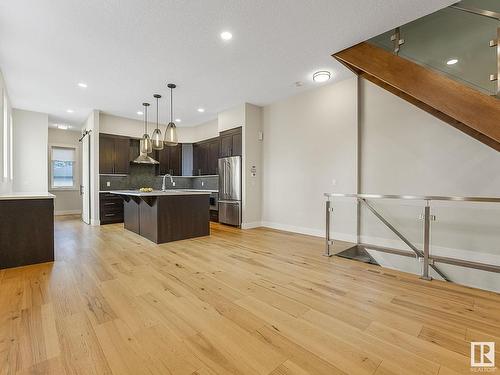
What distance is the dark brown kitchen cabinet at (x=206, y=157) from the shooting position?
724 cm

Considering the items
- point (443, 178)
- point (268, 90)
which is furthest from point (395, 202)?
point (268, 90)

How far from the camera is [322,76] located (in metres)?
4.37

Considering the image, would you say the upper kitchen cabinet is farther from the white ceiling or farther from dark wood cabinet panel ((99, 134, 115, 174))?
the white ceiling

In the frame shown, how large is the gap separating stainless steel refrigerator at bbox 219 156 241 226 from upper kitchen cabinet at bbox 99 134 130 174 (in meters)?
2.96

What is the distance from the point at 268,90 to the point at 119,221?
5.43 m

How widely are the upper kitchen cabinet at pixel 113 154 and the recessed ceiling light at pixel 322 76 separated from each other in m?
5.62

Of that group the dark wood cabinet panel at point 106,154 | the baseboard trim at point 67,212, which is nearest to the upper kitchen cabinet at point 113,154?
the dark wood cabinet panel at point 106,154

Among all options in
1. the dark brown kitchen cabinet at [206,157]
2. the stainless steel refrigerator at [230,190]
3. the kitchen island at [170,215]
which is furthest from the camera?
the dark brown kitchen cabinet at [206,157]

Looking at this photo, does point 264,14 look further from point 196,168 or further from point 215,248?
point 196,168

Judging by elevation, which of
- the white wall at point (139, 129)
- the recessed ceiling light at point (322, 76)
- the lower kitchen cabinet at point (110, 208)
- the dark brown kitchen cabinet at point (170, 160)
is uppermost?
the recessed ceiling light at point (322, 76)

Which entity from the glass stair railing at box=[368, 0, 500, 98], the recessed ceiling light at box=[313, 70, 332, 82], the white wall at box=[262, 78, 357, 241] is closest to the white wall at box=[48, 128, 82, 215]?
the white wall at box=[262, 78, 357, 241]

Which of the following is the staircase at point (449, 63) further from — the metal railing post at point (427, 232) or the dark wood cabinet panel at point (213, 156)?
the dark wood cabinet panel at point (213, 156)

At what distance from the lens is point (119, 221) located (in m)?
6.81

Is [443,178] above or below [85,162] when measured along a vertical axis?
below
